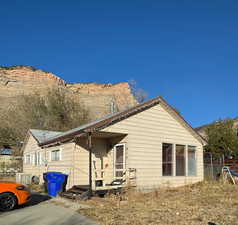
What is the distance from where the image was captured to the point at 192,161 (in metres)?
17.2

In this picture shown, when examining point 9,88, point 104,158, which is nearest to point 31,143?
point 104,158

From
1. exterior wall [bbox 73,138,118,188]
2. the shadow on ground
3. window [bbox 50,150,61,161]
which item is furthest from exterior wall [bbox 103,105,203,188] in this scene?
the shadow on ground

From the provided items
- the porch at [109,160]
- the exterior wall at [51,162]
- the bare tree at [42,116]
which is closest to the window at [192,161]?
the porch at [109,160]

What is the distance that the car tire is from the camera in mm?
9344

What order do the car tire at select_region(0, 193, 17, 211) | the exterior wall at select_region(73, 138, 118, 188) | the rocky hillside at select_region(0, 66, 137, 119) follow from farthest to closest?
the rocky hillside at select_region(0, 66, 137, 119) < the exterior wall at select_region(73, 138, 118, 188) < the car tire at select_region(0, 193, 17, 211)

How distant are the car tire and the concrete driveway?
212 millimetres

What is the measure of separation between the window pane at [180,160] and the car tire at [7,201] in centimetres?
930

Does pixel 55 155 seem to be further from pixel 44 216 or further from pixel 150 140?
pixel 44 216

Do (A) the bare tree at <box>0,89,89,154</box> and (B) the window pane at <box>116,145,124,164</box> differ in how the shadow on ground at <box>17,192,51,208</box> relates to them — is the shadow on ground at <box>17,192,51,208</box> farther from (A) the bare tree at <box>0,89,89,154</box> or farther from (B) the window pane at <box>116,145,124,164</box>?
(A) the bare tree at <box>0,89,89,154</box>

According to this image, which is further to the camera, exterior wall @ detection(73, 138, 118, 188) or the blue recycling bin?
exterior wall @ detection(73, 138, 118, 188)

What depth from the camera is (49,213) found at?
356 inches

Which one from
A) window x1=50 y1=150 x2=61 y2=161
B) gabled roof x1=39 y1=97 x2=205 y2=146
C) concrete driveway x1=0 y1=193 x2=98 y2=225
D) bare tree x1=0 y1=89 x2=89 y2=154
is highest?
bare tree x1=0 y1=89 x2=89 y2=154

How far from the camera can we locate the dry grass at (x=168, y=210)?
26.0ft

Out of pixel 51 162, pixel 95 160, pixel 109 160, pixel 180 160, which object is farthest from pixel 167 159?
pixel 51 162
